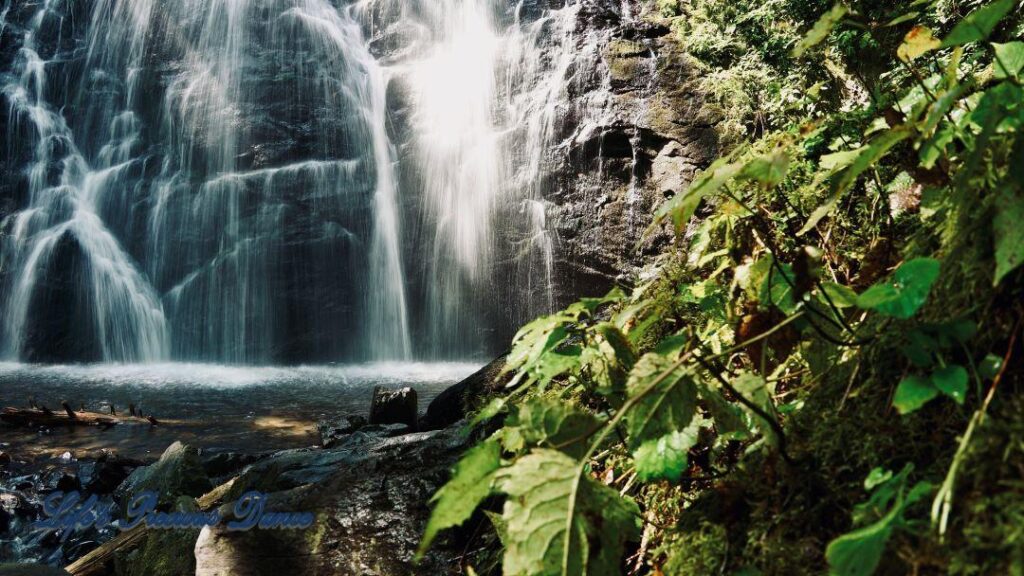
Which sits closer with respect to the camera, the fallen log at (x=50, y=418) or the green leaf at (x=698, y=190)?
the green leaf at (x=698, y=190)

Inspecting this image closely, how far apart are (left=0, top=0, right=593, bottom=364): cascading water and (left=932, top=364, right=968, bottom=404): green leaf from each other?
997cm

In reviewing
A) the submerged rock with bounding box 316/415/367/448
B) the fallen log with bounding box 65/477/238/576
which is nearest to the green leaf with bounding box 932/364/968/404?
the fallen log with bounding box 65/477/238/576

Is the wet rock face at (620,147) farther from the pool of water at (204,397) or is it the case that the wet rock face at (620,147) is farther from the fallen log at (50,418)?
the fallen log at (50,418)

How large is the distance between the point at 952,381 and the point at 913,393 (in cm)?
6

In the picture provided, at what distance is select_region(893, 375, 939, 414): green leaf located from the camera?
0.90 m

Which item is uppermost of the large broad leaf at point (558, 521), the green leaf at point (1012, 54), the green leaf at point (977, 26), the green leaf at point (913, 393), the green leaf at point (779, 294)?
the green leaf at point (1012, 54)

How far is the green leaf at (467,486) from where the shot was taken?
3.05 feet

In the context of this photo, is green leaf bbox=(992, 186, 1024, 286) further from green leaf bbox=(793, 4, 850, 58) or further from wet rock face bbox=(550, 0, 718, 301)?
wet rock face bbox=(550, 0, 718, 301)

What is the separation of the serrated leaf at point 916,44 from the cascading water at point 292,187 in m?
9.44

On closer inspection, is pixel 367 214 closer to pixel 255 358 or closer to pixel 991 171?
pixel 255 358

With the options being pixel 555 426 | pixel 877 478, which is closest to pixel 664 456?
pixel 555 426

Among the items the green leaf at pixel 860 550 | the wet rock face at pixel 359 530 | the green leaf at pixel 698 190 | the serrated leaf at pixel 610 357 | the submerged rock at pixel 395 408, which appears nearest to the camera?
the green leaf at pixel 860 550

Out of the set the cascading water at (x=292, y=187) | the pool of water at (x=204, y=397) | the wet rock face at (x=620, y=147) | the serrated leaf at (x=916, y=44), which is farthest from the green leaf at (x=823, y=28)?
the cascading water at (x=292, y=187)

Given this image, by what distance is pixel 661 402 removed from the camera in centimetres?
105
